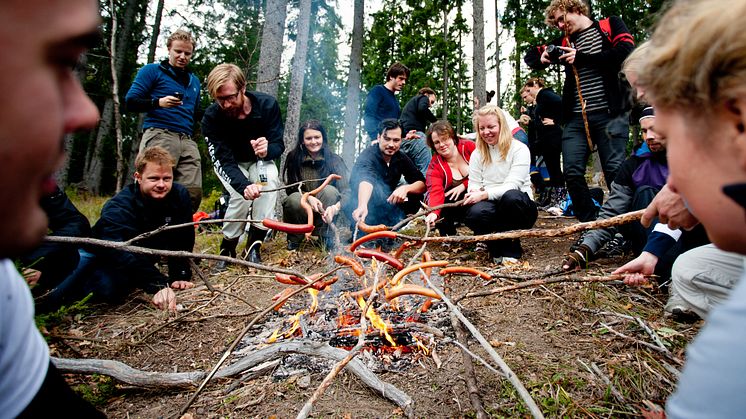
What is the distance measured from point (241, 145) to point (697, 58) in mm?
4704

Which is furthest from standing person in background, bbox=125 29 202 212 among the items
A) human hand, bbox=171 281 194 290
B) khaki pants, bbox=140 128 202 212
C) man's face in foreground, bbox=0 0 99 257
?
man's face in foreground, bbox=0 0 99 257

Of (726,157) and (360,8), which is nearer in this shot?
(726,157)

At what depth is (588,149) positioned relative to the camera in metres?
4.34

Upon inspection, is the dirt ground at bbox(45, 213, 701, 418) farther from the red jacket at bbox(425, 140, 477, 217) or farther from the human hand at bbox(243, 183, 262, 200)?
the red jacket at bbox(425, 140, 477, 217)

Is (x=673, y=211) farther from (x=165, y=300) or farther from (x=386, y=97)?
(x=386, y=97)

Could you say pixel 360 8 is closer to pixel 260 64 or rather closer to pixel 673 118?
pixel 260 64

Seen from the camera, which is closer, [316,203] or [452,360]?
[452,360]

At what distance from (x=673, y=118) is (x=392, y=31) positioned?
21.4m

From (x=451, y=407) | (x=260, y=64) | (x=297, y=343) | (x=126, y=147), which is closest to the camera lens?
(x=451, y=407)

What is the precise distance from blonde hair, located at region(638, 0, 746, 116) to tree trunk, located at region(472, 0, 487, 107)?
30.3 feet

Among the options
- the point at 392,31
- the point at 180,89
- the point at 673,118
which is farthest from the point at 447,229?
the point at 392,31

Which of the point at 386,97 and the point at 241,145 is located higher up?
the point at 386,97

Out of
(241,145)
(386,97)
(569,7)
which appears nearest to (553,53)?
(569,7)

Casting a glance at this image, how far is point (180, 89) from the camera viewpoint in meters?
4.84
